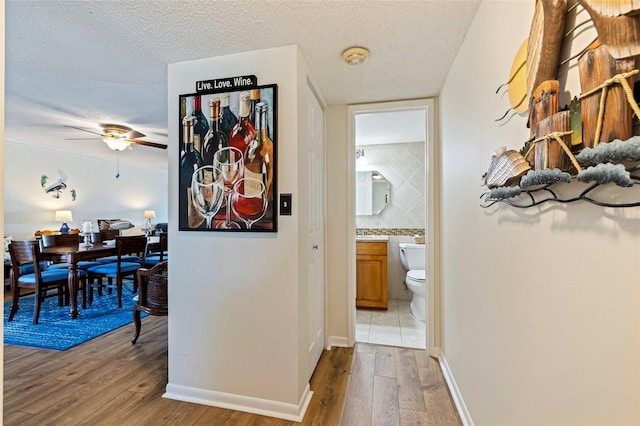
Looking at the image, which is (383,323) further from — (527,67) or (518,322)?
(527,67)

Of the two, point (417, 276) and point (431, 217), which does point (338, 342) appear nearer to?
point (417, 276)

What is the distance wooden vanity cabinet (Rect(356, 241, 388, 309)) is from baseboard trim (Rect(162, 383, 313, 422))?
1711 mm

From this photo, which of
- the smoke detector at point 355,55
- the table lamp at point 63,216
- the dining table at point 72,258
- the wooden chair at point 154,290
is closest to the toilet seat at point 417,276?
the smoke detector at point 355,55

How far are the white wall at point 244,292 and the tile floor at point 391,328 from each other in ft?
3.88

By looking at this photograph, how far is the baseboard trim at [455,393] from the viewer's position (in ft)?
5.00

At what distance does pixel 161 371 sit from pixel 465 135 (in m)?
2.57

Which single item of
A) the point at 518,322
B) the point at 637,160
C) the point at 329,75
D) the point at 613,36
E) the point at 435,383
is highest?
the point at 329,75

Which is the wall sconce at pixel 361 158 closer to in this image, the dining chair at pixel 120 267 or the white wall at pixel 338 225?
the white wall at pixel 338 225

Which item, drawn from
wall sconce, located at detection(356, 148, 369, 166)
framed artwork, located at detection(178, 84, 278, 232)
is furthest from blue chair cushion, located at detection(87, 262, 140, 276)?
wall sconce, located at detection(356, 148, 369, 166)

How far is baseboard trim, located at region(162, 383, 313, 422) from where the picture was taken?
1.64 m

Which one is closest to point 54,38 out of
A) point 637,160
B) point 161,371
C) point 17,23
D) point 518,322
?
point 17,23

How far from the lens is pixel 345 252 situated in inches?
99.3

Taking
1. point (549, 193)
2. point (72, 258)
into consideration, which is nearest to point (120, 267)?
point (72, 258)

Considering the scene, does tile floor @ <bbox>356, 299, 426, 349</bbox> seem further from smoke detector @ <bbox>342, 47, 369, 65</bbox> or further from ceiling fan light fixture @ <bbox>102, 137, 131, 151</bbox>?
ceiling fan light fixture @ <bbox>102, 137, 131, 151</bbox>
